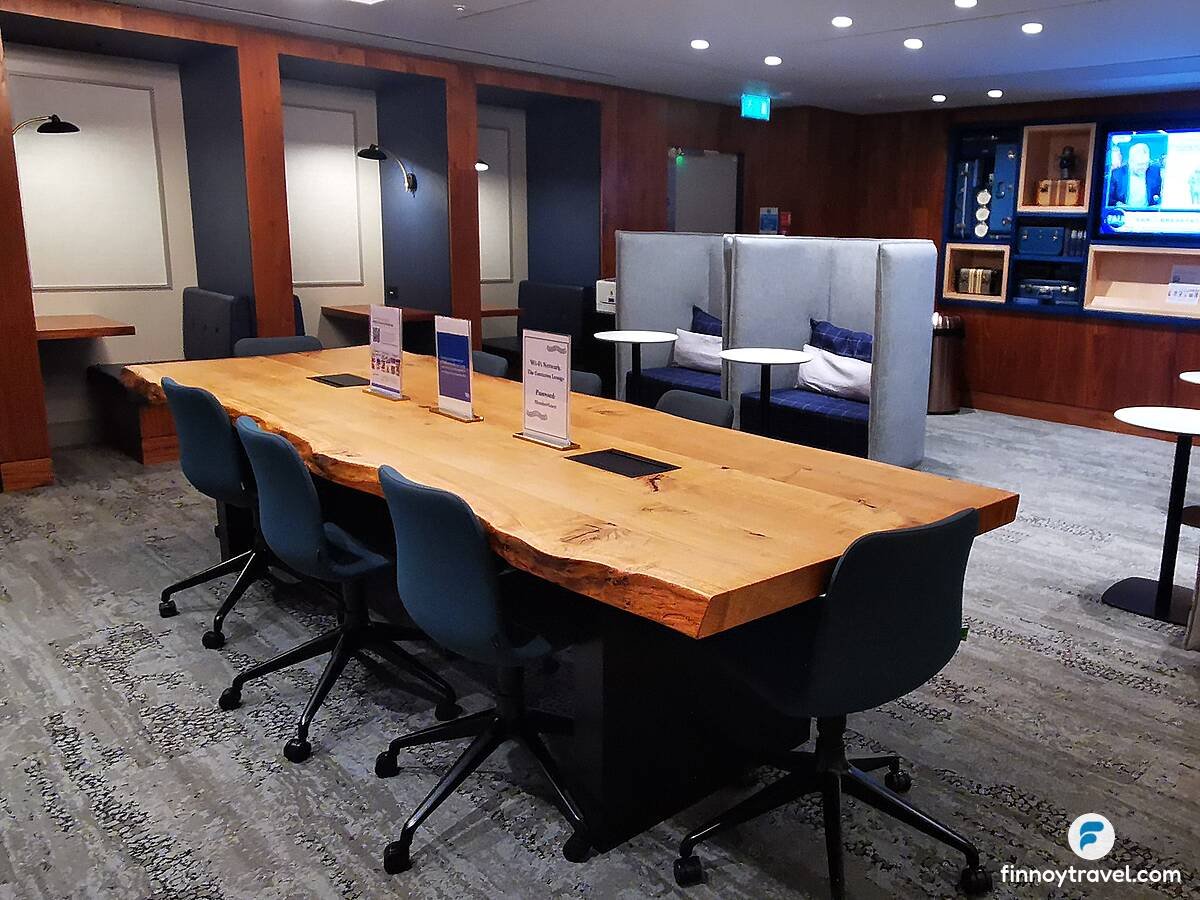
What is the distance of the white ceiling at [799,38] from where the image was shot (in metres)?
4.98

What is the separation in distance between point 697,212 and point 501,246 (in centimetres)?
185

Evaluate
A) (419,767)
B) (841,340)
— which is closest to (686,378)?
(841,340)

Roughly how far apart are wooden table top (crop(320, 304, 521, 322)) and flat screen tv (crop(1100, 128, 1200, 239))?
4700mm

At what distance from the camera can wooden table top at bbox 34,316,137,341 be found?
536 cm

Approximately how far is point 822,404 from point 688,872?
3876 mm

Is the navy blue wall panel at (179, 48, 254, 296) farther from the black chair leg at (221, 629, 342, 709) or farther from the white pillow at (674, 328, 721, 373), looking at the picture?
the black chair leg at (221, 629, 342, 709)

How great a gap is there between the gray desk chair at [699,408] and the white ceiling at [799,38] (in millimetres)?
2506

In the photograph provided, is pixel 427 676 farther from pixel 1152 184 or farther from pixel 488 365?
pixel 1152 184

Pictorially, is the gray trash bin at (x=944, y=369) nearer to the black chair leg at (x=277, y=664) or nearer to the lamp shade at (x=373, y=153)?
the lamp shade at (x=373, y=153)

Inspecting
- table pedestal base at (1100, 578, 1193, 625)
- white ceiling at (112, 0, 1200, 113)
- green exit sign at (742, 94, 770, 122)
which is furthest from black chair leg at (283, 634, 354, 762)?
green exit sign at (742, 94, 770, 122)

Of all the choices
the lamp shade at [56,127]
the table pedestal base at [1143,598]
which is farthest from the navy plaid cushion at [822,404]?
the lamp shade at [56,127]

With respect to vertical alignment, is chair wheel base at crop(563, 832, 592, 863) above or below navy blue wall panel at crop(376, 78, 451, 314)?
below

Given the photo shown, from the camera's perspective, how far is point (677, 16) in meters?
5.22

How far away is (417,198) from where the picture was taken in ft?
23.4
